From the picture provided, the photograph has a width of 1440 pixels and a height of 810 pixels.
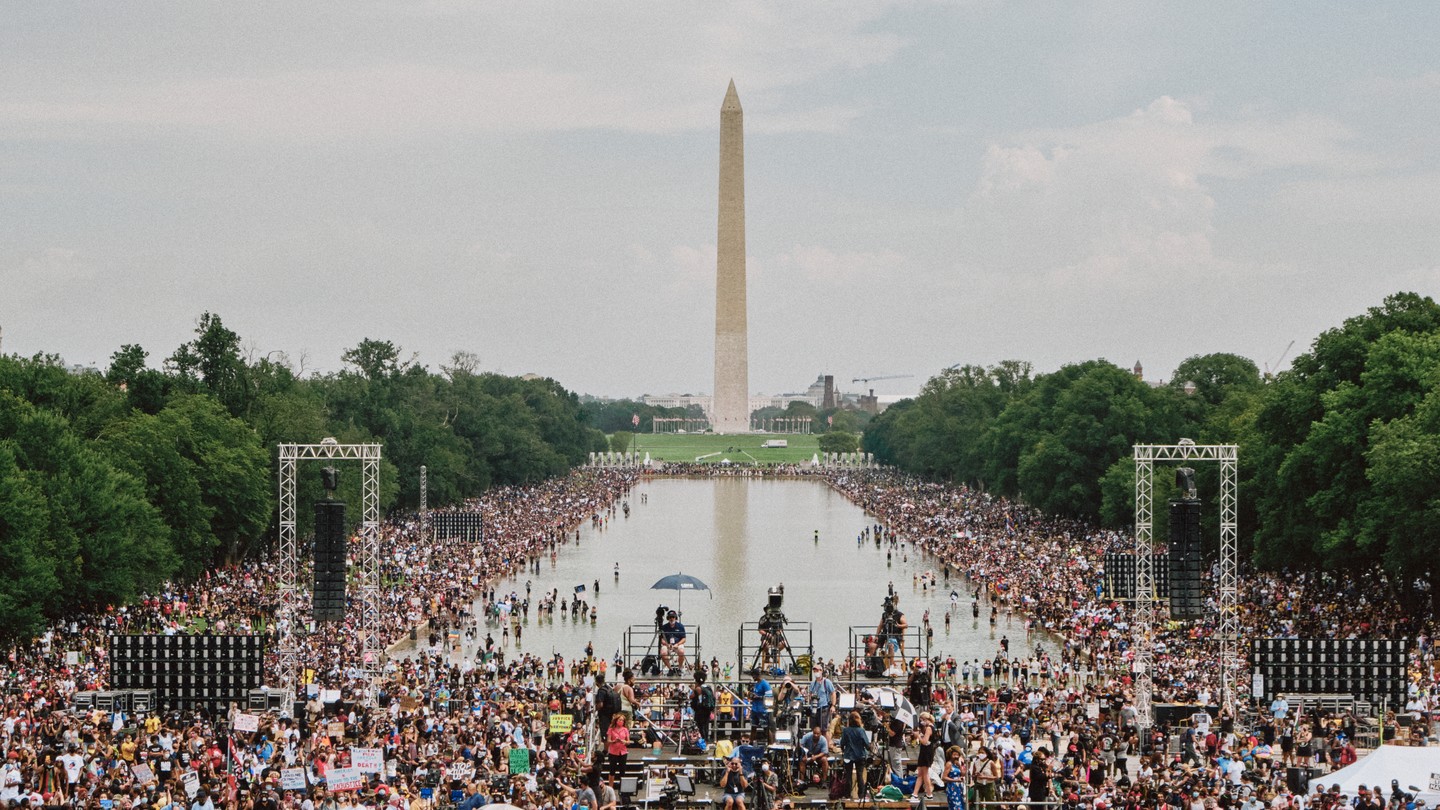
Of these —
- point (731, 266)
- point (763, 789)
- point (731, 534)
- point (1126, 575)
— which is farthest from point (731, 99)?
point (763, 789)

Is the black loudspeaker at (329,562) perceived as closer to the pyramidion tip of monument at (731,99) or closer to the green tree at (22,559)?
the green tree at (22,559)

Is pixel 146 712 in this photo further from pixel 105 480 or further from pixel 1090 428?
pixel 1090 428

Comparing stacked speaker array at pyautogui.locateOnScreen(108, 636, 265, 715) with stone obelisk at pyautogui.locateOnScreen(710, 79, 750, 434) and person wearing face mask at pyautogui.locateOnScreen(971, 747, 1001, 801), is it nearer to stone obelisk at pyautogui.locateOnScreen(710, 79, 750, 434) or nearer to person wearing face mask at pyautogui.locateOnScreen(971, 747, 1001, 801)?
person wearing face mask at pyautogui.locateOnScreen(971, 747, 1001, 801)

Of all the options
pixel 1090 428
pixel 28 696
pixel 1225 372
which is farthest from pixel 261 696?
pixel 1225 372

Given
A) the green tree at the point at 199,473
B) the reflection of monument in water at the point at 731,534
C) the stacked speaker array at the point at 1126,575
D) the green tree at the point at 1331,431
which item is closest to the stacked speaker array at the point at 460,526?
the reflection of monument in water at the point at 731,534

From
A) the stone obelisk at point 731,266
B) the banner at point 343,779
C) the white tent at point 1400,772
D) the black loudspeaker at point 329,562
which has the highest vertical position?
the stone obelisk at point 731,266
